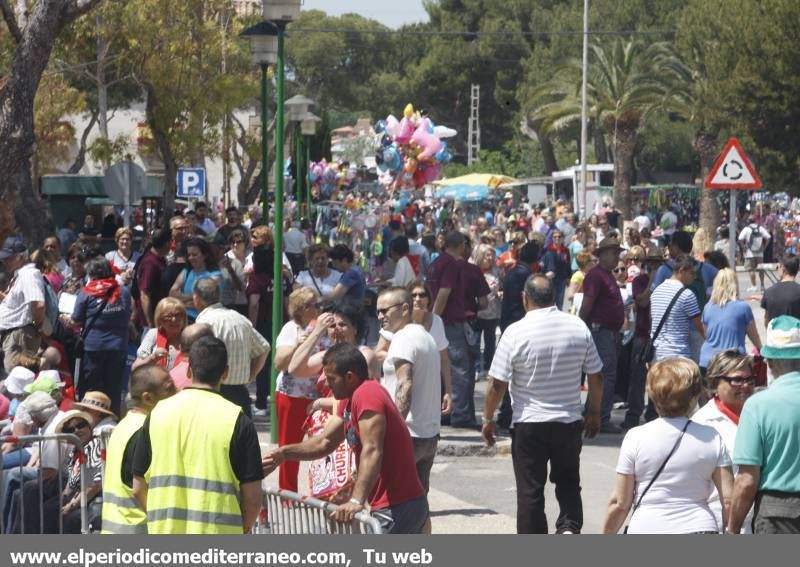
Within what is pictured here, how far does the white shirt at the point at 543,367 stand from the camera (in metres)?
8.19

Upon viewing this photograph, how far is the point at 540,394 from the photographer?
8.19m

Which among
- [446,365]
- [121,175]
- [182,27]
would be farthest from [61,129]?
[446,365]

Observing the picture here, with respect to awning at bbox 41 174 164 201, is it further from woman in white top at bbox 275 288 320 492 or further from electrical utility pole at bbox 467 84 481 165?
electrical utility pole at bbox 467 84 481 165

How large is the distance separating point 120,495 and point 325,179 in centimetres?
4121

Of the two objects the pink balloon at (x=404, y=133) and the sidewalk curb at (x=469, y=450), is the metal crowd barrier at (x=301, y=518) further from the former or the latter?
the pink balloon at (x=404, y=133)

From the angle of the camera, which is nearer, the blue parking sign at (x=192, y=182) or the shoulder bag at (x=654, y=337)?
the shoulder bag at (x=654, y=337)

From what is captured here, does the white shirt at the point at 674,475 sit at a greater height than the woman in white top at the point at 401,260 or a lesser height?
lesser

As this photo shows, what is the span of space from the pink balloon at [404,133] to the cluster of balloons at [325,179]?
1746 centimetres

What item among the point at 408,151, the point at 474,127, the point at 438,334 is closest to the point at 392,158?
the point at 408,151

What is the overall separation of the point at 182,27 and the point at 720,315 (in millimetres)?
22978

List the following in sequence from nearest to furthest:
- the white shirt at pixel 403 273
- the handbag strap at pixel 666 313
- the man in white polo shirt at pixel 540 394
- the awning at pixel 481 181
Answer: the man in white polo shirt at pixel 540 394
the handbag strap at pixel 666 313
the white shirt at pixel 403 273
the awning at pixel 481 181

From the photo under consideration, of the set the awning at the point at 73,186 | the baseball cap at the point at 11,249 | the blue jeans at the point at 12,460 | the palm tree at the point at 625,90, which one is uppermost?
the palm tree at the point at 625,90

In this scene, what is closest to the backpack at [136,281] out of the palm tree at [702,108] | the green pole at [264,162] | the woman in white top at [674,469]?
the green pole at [264,162]

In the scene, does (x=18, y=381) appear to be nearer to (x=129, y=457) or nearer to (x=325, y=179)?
(x=129, y=457)
